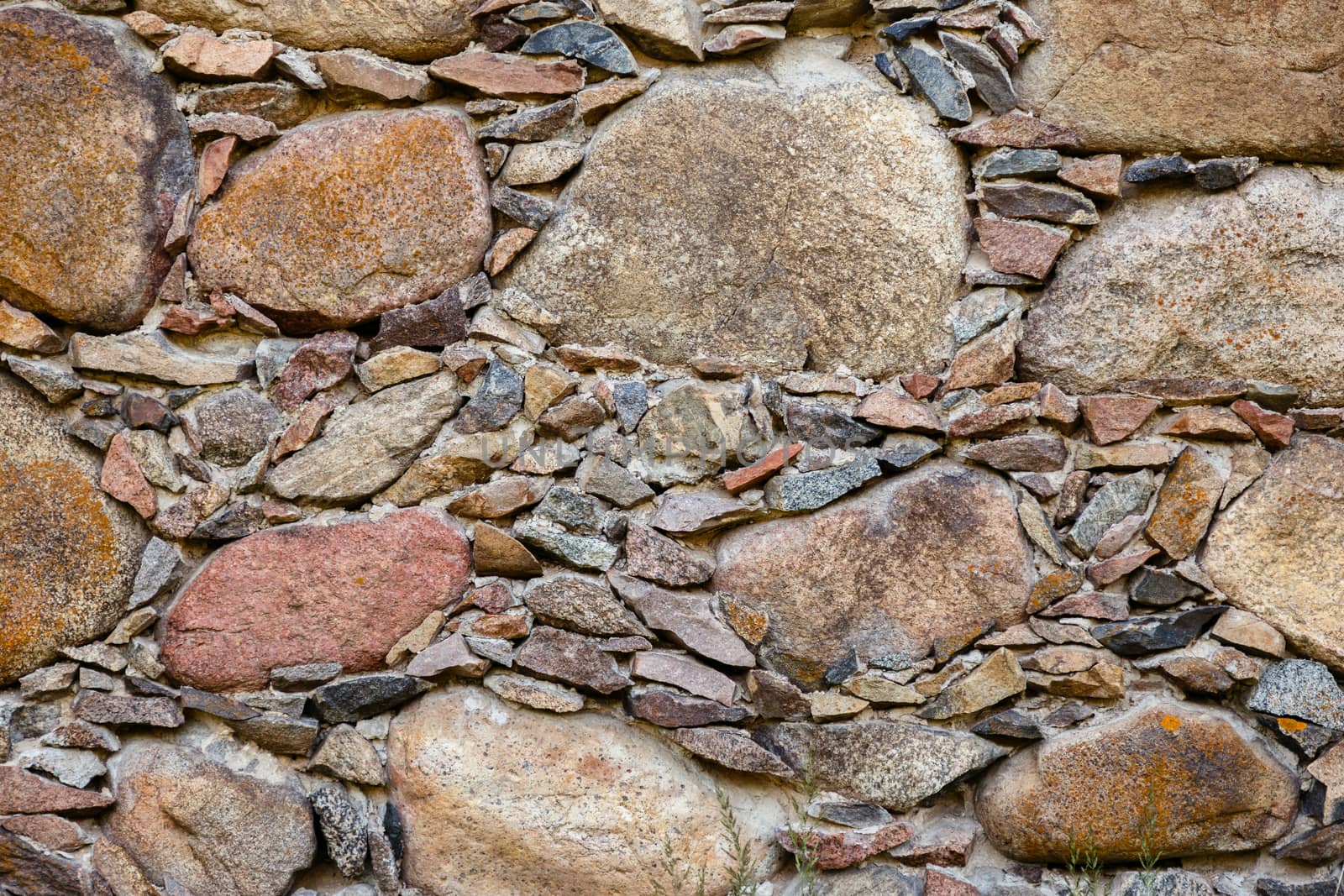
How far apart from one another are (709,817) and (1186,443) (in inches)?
52.3

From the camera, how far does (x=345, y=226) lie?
249 centimetres

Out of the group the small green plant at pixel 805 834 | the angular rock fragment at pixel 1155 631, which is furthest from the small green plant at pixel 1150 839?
the small green plant at pixel 805 834

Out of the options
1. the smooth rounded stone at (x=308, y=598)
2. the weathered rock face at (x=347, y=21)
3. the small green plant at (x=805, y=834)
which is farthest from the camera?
the weathered rock face at (x=347, y=21)

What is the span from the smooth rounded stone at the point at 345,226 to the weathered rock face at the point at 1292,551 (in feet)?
5.90

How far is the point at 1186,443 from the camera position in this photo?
241 cm

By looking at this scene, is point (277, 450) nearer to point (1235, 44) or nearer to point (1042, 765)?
point (1042, 765)

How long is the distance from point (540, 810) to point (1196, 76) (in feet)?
7.15

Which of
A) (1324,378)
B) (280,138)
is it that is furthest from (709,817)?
(280,138)

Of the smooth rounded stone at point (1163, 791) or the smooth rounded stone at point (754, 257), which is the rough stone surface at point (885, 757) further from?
the smooth rounded stone at point (754, 257)

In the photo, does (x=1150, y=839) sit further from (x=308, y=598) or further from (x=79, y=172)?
(x=79, y=172)

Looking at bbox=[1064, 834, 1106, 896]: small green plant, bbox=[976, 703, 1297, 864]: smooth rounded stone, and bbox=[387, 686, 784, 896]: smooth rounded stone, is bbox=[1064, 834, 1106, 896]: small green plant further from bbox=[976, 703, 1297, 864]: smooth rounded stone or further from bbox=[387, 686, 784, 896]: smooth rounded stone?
bbox=[387, 686, 784, 896]: smooth rounded stone

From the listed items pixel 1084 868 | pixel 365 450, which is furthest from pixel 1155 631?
pixel 365 450

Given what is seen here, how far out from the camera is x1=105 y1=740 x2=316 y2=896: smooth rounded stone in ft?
7.61

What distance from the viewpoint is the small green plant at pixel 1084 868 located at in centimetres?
227
